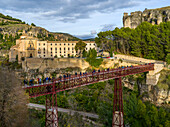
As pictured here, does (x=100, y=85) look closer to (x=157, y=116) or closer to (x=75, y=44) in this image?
(x=157, y=116)

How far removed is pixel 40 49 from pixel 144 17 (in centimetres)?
4127

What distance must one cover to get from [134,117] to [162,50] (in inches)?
854

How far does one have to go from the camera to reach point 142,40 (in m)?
42.8

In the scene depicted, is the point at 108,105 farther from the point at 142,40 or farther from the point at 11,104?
the point at 142,40

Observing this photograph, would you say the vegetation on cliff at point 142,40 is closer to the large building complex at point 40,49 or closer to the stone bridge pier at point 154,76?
the stone bridge pier at point 154,76

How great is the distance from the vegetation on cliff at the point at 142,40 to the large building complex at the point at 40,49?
33.1 ft

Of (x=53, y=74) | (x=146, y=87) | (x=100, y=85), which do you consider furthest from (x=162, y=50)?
(x=53, y=74)

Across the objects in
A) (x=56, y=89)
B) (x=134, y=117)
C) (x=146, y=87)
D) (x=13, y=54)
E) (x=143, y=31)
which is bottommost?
(x=134, y=117)

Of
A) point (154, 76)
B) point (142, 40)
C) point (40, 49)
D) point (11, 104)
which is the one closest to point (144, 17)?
point (142, 40)

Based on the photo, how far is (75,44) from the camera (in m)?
57.2

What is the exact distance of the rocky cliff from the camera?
60.7 m

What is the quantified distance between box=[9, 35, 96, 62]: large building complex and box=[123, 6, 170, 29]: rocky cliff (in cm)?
1982

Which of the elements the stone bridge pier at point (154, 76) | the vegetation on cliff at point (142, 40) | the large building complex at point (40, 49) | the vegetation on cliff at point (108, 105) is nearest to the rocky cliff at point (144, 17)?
the vegetation on cliff at point (142, 40)

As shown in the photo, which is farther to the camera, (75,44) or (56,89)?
(75,44)
